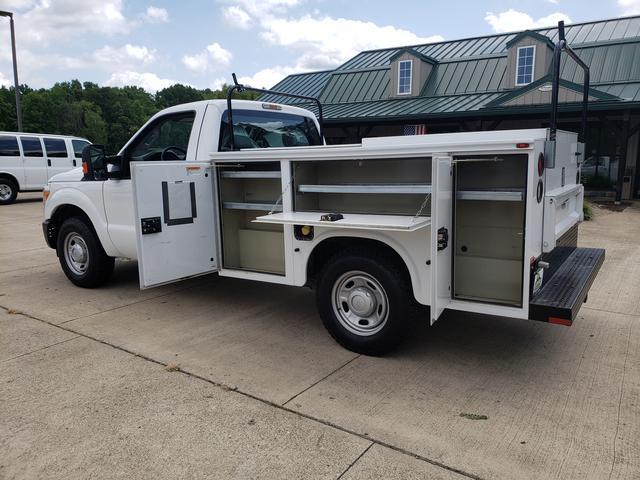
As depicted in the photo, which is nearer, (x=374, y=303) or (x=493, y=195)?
(x=493, y=195)

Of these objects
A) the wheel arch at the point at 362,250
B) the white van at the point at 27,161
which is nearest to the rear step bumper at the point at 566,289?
the wheel arch at the point at 362,250

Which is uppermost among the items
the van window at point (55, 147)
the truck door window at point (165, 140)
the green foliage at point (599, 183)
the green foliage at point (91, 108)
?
the green foliage at point (91, 108)

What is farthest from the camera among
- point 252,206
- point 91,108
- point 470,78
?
point 91,108

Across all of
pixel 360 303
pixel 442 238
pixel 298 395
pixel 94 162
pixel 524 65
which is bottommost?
pixel 298 395

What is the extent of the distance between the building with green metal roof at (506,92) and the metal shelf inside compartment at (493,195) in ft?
36.6

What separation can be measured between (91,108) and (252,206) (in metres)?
79.1

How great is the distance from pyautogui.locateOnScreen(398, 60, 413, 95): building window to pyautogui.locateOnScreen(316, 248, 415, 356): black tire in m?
16.8

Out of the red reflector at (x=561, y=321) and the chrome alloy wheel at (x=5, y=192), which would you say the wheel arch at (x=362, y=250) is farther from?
the chrome alloy wheel at (x=5, y=192)

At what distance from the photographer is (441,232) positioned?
3.59 m

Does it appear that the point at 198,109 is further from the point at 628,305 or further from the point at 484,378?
the point at 628,305

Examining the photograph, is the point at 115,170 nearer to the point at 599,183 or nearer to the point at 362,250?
the point at 362,250

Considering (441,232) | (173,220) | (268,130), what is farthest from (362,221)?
(268,130)

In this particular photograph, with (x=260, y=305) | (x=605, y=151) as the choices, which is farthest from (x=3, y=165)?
(x=605, y=151)

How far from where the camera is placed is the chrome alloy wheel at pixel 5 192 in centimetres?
1694
